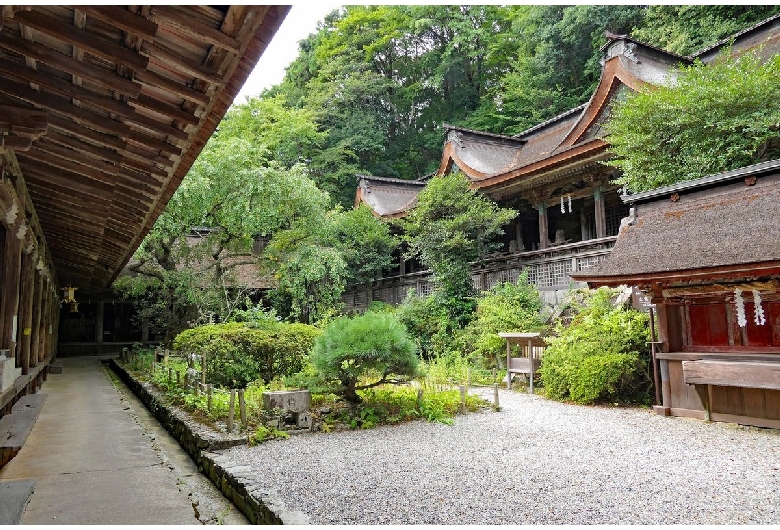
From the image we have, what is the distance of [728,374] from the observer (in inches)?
310

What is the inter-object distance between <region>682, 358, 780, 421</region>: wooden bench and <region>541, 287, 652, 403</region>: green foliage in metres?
1.54

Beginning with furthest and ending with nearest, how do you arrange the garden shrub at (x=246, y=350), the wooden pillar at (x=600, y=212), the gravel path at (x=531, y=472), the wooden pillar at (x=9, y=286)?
1. the wooden pillar at (x=600, y=212)
2. the garden shrub at (x=246, y=350)
3. the wooden pillar at (x=9, y=286)
4. the gravel path at (x=531, y=472)

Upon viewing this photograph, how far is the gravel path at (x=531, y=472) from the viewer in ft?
15.0

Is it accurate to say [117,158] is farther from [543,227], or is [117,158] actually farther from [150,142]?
[543,227]

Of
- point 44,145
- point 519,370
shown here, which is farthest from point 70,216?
point 519,370

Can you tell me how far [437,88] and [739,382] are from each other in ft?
103

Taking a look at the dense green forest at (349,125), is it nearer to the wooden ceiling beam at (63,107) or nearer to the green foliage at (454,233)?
the green foliage at (454,233)

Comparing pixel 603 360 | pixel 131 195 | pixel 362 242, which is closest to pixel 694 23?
pixel 362 242

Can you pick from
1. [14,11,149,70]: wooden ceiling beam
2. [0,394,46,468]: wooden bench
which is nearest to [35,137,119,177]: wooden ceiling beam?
[14,11,149,70]: wooden ceiling beam

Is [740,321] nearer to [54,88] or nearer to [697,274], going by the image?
[697,274]

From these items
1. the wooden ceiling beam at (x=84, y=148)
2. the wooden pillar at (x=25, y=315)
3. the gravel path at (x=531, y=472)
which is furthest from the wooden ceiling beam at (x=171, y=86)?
the wooden pillar at (x=25, y=315)

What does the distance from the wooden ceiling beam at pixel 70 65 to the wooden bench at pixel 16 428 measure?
151 inches

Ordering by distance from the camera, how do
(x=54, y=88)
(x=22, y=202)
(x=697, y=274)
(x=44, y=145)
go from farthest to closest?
(x=697, y=274) → (x=22, y=202) → (x=44, y=145) → (x=54, y=88)

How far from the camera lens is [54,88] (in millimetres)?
3766
